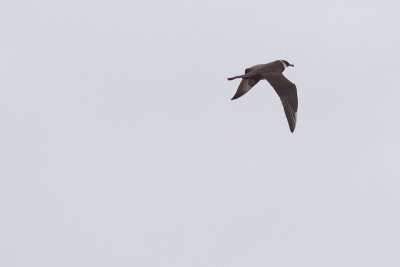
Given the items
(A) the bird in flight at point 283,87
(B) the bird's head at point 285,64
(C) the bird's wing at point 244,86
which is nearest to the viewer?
(A) the bird in flight at point 283,87

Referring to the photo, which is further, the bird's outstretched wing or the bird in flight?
the bird's outstretched wing

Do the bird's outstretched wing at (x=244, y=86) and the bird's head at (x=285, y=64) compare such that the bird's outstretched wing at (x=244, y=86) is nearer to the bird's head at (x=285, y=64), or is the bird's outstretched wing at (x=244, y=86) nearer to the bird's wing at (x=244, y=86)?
the bird's wing at (x=244, y=86)

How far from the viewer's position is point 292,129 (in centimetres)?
5962

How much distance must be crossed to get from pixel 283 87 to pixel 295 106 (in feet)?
2.50

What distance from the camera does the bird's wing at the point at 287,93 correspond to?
5988 centimetres

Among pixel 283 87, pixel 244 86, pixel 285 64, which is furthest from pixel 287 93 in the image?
pixel 244 86

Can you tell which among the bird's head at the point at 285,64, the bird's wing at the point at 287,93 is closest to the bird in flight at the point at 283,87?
the bird's wing at the point at 287,93

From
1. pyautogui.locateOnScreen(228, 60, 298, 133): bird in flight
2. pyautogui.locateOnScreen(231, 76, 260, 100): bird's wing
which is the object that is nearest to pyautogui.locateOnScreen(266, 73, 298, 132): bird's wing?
pyautogui.locateOnScreen(228, 60, 298, 133): bird in flight

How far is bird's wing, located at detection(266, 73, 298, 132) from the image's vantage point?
5988 cm

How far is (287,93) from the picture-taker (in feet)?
197

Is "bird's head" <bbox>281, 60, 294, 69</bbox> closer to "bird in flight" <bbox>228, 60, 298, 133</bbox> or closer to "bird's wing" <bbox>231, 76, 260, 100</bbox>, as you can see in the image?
"bird in flight" <bbox>228, 60, 298, 133</bbox>

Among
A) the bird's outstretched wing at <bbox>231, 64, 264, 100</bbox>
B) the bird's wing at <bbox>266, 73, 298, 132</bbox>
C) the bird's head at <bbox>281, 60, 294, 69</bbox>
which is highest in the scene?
the bird's head at <bbox>281, 60, 294, 69</bbox>

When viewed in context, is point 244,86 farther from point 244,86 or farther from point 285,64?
point 285,64

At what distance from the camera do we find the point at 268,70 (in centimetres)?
5972
